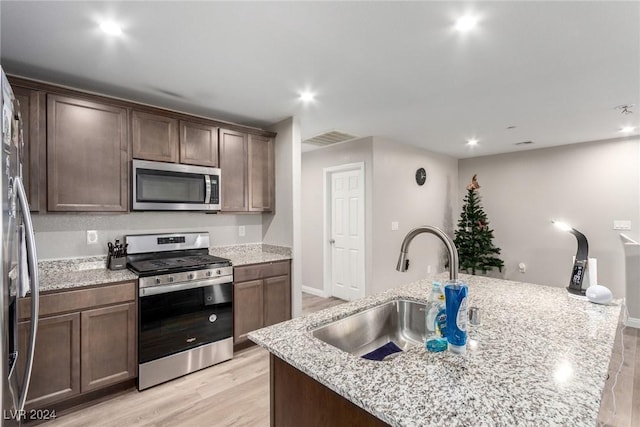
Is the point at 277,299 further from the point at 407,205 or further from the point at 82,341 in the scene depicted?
the point at 407,205

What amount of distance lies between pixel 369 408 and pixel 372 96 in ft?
8.44

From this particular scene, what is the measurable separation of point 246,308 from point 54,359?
1.38 m

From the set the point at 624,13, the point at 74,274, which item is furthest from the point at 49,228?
the point at 624,13

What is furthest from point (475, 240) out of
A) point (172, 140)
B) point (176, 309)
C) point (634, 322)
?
point (172, 140)

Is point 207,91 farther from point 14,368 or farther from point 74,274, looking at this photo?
point 14,368

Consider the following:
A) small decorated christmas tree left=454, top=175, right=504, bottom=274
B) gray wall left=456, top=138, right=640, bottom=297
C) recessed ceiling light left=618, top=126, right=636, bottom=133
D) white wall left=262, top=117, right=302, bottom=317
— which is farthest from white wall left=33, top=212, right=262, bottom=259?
recessed ceiling light left=618, top=126, right=636, bottom=133

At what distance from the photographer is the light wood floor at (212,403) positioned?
1.98 m

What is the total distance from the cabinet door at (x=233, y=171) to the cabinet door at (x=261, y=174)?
7cm

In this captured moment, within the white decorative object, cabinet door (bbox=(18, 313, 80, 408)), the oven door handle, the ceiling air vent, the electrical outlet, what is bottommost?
cabinet door (bbox=(18, 313, 80, 408))

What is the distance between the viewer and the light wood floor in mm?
1978

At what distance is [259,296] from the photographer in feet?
9.80

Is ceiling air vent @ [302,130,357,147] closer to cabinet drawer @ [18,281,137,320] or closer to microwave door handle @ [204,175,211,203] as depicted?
microwave door handle @ [204,175,211,203]

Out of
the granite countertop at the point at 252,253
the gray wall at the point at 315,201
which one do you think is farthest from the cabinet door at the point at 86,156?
the gray wall at the point at 315,201

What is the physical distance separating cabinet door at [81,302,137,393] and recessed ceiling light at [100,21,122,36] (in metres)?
1.79
